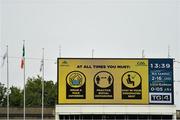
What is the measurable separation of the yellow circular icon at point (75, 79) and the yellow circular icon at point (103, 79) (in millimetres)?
1164

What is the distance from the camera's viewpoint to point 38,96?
105875mm

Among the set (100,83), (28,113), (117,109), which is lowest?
(28,113)

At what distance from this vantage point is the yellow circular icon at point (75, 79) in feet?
167

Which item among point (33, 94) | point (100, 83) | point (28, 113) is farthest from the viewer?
point (33, 94)

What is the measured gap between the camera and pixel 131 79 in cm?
5138

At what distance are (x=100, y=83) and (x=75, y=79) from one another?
86.7 inches

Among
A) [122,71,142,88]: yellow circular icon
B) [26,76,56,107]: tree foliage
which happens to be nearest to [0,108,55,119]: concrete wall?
[122,71,142,88]: yellow circular icon

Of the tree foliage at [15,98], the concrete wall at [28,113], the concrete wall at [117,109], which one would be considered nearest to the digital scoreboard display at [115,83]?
the concrete wall at [117,109]

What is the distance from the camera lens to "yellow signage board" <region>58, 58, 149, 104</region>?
50969 millimetres

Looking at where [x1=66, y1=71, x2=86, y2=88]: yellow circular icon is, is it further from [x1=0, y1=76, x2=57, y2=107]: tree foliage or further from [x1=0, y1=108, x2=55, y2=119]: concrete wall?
[x1=0, y1=76, x2=57, y2=107]: tree foliage

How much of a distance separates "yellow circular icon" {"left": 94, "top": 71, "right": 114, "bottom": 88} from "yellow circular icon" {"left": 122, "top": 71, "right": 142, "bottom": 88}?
3.80 feet

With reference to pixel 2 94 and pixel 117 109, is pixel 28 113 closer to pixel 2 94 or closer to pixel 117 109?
pixel 117 109

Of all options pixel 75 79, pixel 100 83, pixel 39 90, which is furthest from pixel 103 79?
pixel 39 90

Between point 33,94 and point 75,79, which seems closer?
point 75,79
